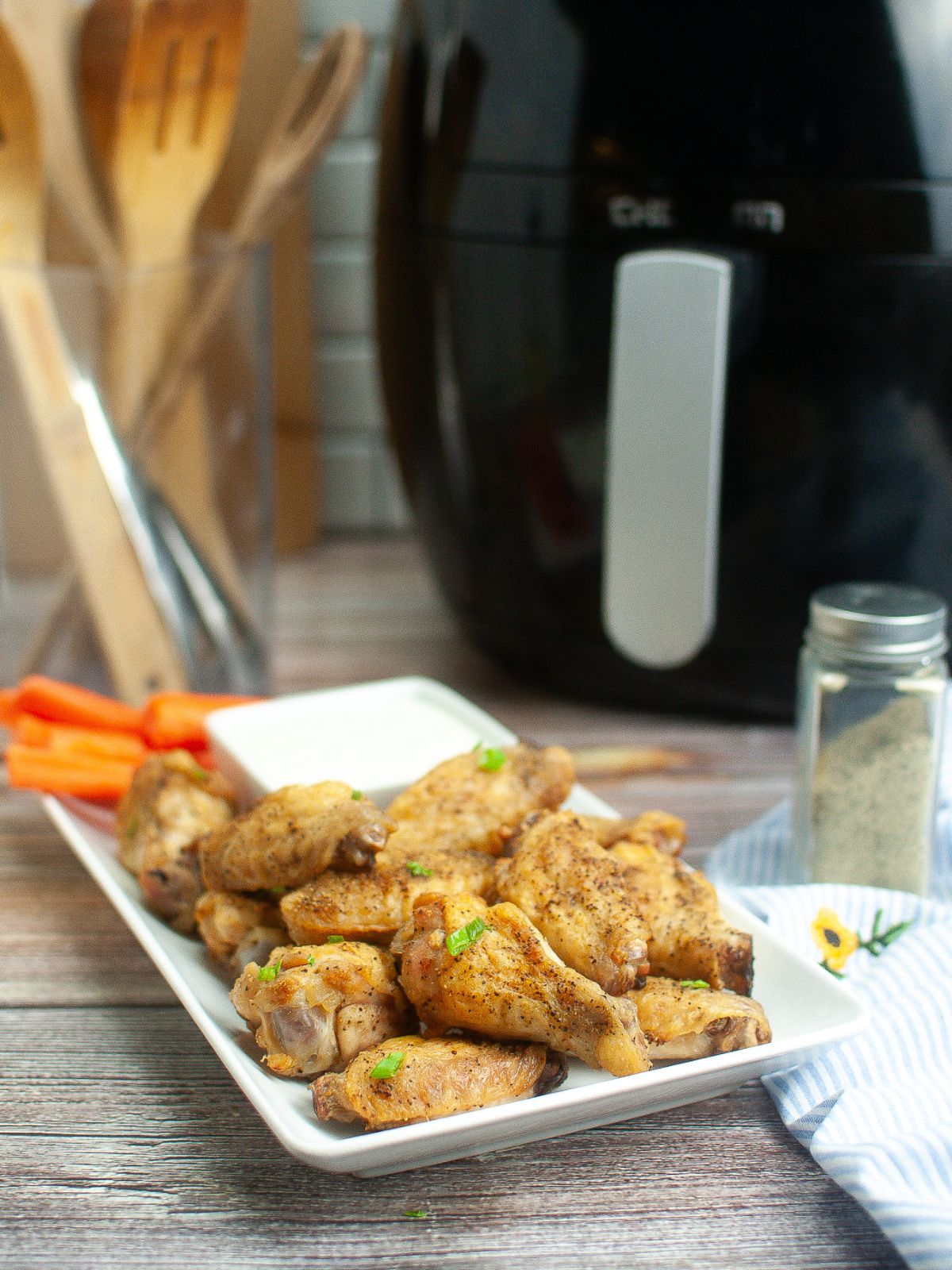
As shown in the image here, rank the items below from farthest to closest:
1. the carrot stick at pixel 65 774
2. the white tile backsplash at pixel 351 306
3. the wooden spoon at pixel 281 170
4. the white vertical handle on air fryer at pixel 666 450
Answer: the white tile backsplash at pixel 351 306 → the wooden spoon at pixel 281 170 → the white vertical handle on air fryer at pixel 666 450 → the carrot stick at pixel 65 774

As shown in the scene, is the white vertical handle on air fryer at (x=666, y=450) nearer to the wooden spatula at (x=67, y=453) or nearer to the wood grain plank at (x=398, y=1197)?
the wooden spatula at (x=67, y=453)

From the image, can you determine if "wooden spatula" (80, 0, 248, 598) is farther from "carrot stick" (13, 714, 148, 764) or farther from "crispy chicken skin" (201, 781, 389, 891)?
"crispy chicken skin" (201, 781, 389, 891)

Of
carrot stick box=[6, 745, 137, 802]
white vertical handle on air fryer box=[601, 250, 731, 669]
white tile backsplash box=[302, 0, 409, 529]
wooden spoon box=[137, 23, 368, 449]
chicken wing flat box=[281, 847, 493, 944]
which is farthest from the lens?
white tile backsplash box=[302, 0, 409, 529]

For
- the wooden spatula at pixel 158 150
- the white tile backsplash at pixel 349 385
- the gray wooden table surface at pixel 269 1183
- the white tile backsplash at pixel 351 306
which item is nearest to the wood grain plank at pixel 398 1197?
the gray wooden table surface at pixel 269 1183

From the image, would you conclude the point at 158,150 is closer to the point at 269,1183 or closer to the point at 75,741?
the point at 75,741

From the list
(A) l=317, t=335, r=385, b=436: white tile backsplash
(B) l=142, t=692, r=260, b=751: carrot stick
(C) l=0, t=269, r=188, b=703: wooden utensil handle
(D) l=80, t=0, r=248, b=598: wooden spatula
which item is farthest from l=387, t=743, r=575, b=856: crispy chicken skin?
(A) l=317, t=335, r=385, b=436: white tile backsplash

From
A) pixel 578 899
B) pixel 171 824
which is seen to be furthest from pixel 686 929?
pixel 171 824
